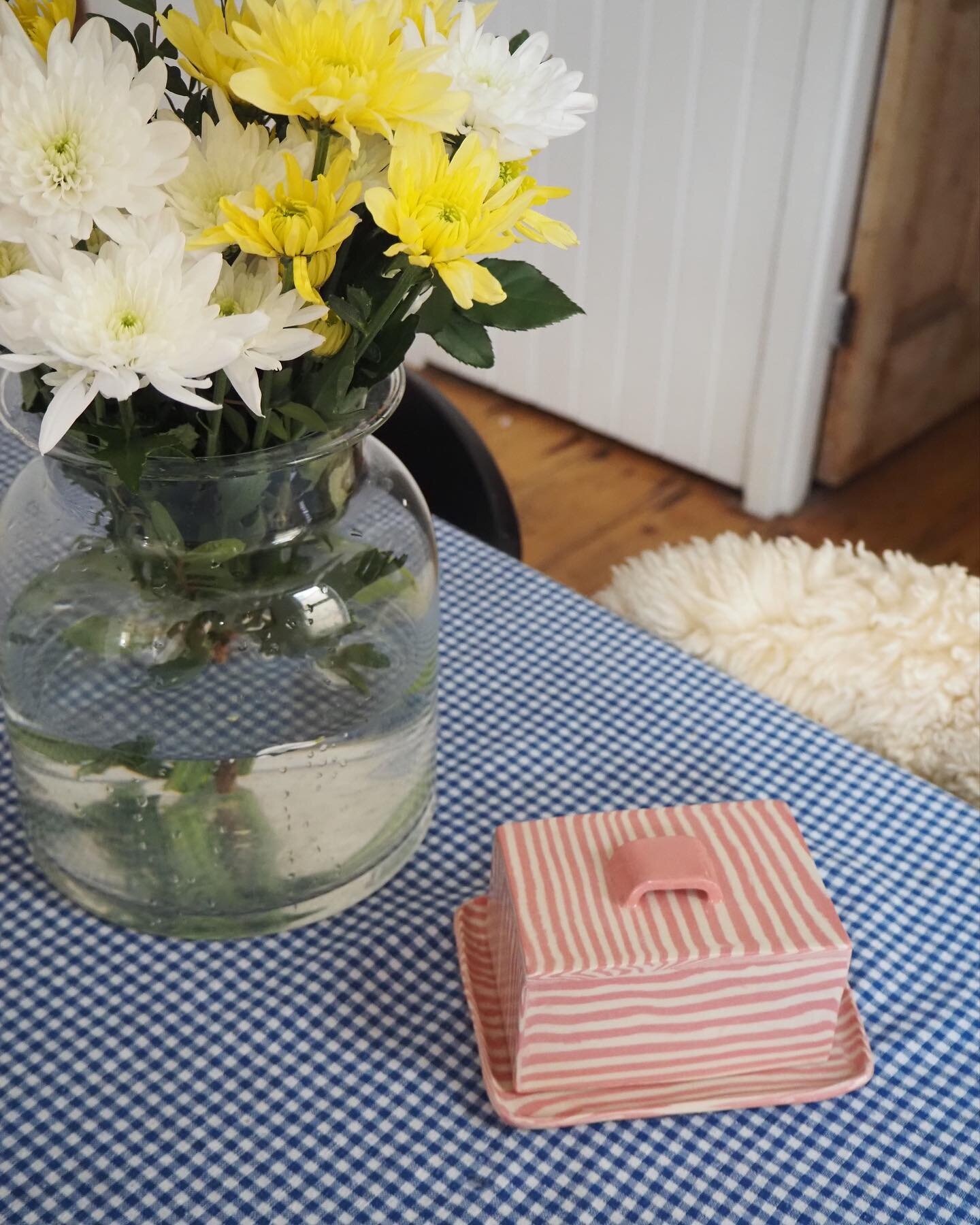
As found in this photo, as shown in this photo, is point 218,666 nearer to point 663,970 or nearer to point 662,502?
Result: point 663,970

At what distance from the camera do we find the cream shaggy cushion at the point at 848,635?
1144 millimetres

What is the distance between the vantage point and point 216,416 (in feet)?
1.92

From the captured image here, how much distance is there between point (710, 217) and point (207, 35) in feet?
6.01

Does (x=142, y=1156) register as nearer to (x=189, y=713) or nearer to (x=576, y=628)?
(x=189, y=713)

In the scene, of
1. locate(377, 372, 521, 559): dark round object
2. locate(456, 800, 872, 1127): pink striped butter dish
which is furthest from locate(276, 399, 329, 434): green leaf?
locate(377, 372, 521, 559): dark round object

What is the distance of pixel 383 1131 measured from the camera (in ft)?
2.20

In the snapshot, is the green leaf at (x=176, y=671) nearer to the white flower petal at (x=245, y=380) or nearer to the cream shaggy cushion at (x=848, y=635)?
the white flower petal at (x=245, y=380)

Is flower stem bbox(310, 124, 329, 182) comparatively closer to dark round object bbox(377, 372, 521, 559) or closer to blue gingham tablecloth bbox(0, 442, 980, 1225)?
blue gingham tablecloth bbox(0, 442, 980, 1225)

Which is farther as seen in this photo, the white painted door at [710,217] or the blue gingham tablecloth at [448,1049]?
the white painted door at [710,217]

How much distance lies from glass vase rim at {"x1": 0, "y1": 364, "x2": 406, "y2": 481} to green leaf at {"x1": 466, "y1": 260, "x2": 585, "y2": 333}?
0.17 ft

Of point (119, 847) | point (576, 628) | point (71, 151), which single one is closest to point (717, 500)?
point (576, 628)

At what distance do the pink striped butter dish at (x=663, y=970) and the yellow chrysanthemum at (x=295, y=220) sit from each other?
0.32m

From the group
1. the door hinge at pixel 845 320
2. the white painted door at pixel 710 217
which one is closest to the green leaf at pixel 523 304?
the white painted door at pixel 710 217

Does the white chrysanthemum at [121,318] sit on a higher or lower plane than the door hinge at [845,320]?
higher
